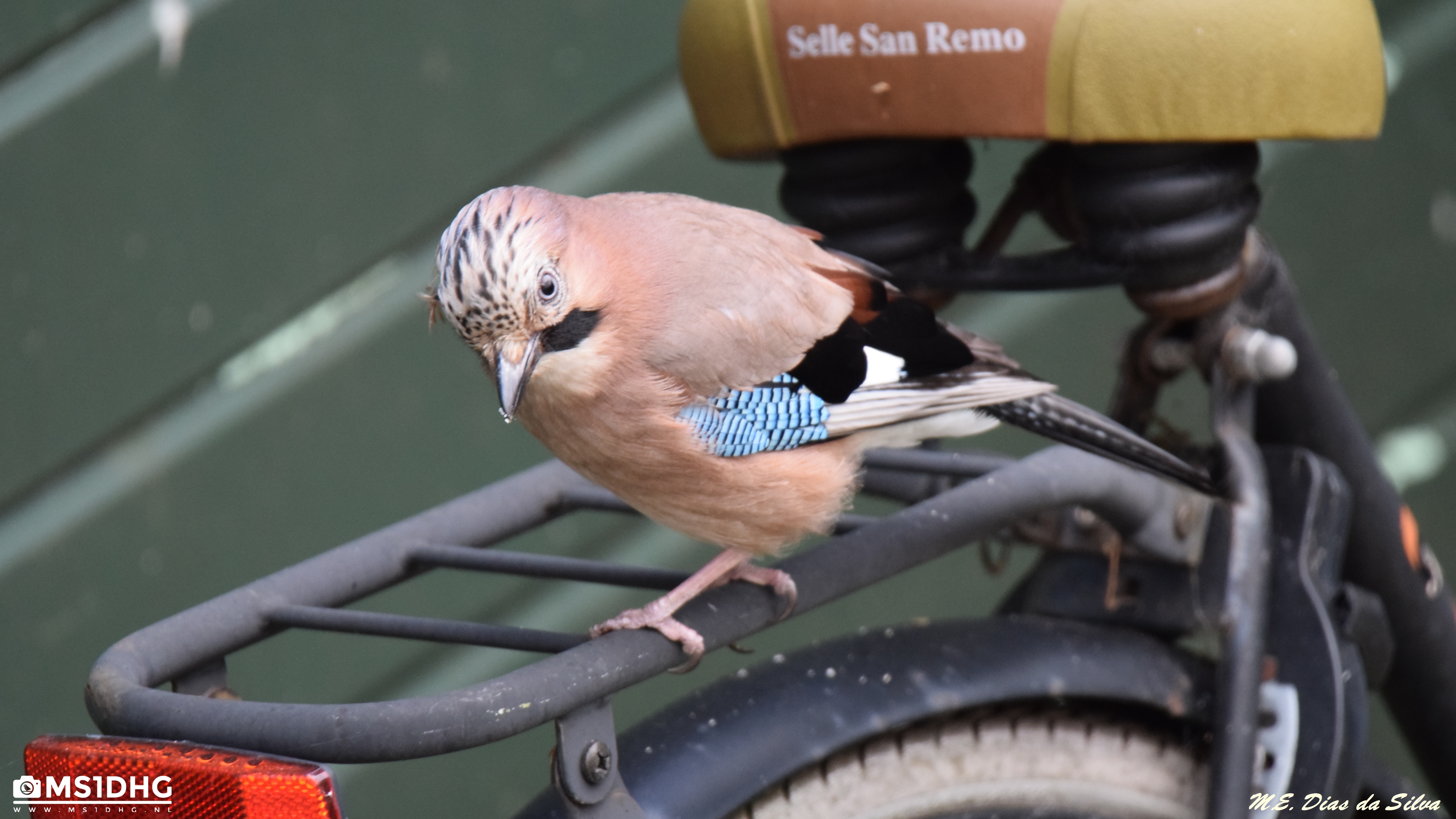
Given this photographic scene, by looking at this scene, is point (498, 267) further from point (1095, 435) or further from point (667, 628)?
point (1095, 435)

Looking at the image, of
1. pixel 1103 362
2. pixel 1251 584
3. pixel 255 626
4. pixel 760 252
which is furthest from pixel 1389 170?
pixel 255 626

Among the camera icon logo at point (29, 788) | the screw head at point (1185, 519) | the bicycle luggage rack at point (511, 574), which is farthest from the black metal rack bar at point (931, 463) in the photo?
the camera icon logo at point (29, 788)

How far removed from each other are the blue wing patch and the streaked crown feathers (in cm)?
24

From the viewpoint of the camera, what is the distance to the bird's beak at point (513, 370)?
138 cm

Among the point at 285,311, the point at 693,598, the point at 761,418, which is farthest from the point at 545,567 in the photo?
the point at 285,311

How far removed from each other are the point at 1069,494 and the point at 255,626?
0.95m

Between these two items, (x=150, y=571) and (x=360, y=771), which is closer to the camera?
(x=150, y=571)

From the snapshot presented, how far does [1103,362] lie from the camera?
3.67m

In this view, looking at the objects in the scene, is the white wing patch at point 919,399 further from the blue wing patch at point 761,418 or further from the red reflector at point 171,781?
the red reflector at point 171,781

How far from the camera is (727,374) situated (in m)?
1.60

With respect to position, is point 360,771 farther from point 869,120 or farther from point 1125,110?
point 1125,110

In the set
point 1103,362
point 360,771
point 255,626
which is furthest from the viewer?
point 1103,362

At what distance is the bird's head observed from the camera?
1.36m

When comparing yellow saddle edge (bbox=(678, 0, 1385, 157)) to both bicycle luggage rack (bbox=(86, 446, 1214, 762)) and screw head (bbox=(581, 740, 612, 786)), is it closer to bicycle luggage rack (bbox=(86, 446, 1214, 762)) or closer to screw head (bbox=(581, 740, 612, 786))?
bicycle luggage rack (bbox=(86, 446, 1214, 762))
